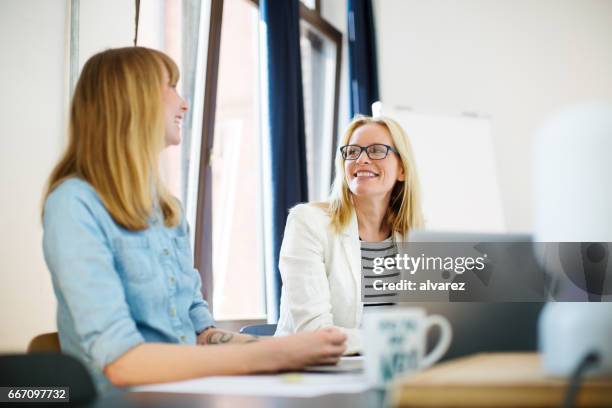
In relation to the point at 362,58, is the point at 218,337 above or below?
below

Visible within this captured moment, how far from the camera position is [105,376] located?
101 cm

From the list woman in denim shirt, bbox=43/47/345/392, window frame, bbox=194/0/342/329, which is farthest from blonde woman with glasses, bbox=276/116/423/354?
window frame, bbox=194/0/342/329

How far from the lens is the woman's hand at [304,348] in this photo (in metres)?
0.97

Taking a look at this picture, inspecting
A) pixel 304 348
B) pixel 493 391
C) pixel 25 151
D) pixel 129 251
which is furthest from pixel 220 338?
pixel 493 391

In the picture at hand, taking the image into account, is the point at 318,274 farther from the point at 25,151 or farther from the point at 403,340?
the point at 403,340

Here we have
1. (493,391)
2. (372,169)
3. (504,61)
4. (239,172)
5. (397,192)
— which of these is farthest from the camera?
(504,61)

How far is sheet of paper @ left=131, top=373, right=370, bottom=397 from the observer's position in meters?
0.76

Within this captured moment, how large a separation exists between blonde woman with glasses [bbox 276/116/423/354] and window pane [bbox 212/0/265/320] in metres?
1.33

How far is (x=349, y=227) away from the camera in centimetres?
202

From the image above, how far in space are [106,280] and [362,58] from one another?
3.71 meters

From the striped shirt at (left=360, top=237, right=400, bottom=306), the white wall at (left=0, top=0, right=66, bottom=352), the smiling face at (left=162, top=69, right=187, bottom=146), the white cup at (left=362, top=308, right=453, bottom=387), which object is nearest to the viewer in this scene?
the white cup at (left=362, top=308, right=453, bottom=387)

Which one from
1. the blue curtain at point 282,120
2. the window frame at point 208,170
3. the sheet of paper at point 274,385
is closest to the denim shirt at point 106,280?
the sheet of paper at point 274,385

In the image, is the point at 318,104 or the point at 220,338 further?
the point at 318,104

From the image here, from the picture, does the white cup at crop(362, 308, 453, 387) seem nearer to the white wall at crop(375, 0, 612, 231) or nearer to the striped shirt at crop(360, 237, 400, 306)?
the striped shirt at crop(360, 237, 400, 306)
